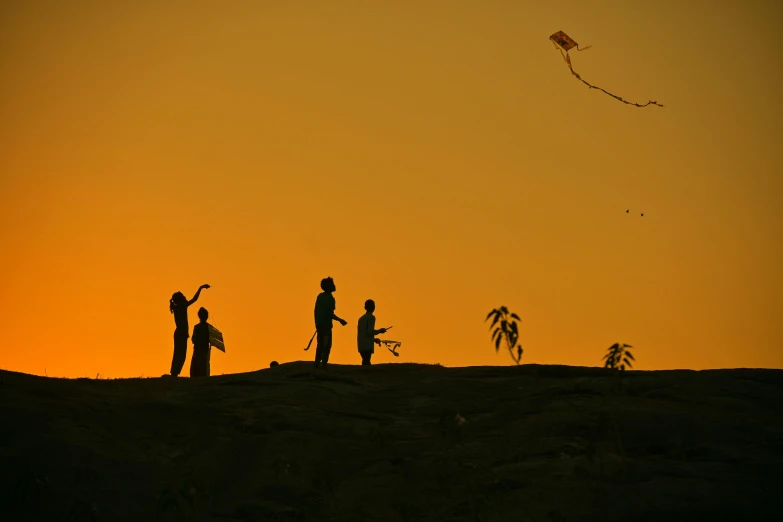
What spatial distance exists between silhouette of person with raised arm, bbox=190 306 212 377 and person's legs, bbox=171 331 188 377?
23 cm

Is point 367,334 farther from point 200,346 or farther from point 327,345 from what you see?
point 200,346

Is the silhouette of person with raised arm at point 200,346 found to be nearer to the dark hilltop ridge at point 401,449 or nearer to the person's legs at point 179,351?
the person's legs at point 179,351

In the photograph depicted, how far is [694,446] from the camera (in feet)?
59.1

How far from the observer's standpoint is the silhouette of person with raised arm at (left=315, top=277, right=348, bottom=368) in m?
23.6

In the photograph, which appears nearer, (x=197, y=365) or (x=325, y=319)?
(x=325, y=319)

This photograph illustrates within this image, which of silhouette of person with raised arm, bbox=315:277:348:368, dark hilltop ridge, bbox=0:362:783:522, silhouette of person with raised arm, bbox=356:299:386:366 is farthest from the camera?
silhouette of person with raised arm, bbox=356:299:386:366

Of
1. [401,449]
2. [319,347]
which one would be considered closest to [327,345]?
[319,347]

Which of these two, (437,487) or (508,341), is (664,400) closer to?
(437,487)

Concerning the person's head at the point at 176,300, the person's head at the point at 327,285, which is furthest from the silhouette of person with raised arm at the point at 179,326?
the person's head at the point at 327,285

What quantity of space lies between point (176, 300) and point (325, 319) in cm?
438

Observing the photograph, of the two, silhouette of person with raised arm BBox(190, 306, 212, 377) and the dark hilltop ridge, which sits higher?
silhouette of person with raised arm BBox(190, 306, 212, 377)

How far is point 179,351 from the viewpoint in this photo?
26.3 metres

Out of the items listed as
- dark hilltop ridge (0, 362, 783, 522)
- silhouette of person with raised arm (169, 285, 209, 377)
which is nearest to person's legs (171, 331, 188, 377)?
silhouette of person with raised arm (169, 285, 209, 377)

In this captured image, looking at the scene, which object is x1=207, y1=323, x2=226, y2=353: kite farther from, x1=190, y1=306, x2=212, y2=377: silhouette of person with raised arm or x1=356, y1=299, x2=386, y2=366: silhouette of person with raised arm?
x1=356, y1=299, x2=386, y2=366: silhouette of person with raised arm
